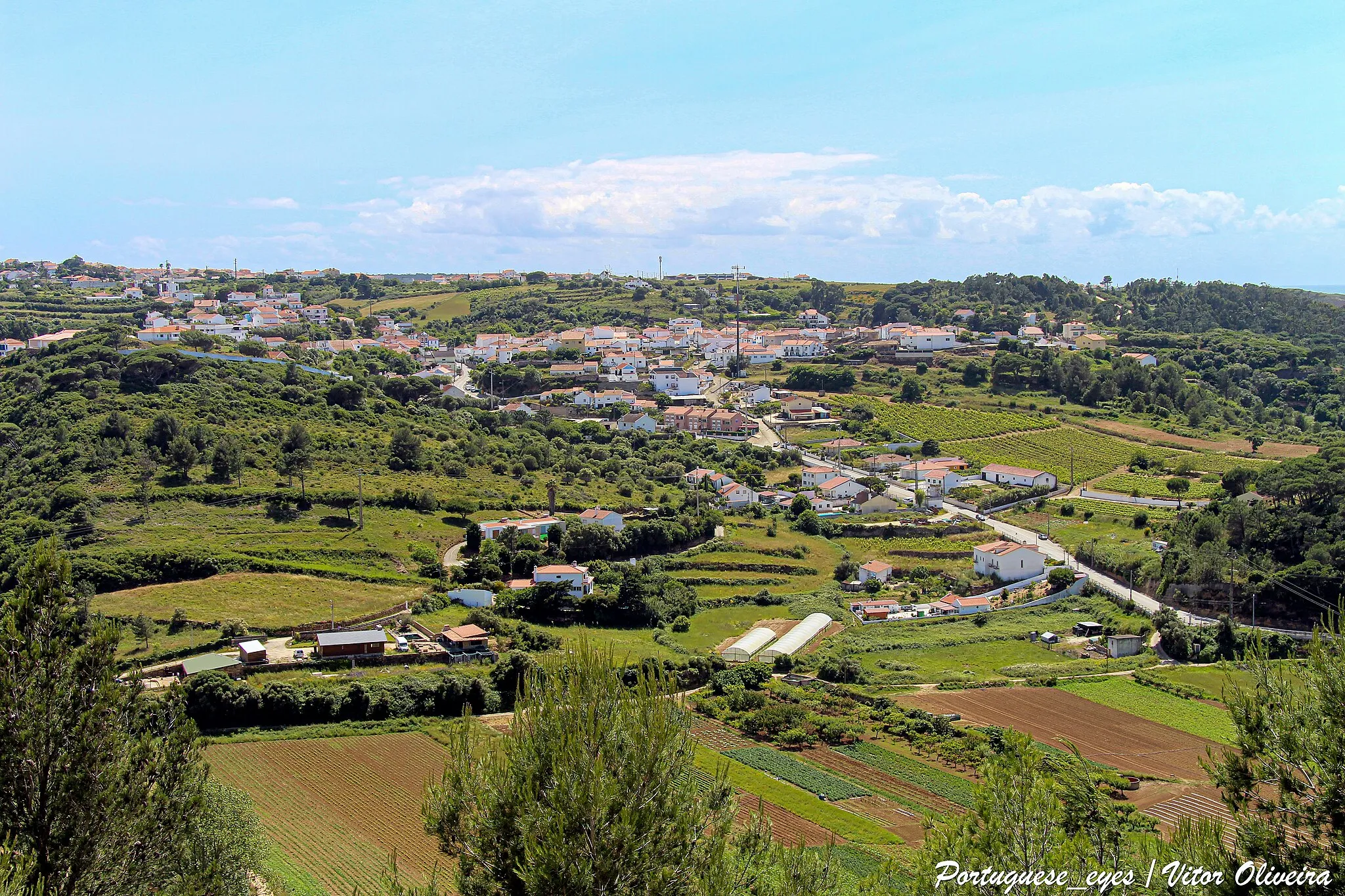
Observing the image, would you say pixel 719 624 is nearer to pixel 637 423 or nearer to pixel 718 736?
pixel 718 736

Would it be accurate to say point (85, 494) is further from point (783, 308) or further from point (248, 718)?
point (783, 308)

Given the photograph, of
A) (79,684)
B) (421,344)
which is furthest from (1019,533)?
(421,344)

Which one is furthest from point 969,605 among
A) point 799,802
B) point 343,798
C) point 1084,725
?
point 343,798

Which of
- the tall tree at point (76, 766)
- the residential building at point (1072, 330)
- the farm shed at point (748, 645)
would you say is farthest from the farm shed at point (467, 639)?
the residential building at point (1072, 330)

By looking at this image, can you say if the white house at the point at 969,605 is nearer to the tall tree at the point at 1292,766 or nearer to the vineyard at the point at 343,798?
the vineyard at the point at 343,798

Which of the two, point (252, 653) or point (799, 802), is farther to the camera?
point (252, 653)

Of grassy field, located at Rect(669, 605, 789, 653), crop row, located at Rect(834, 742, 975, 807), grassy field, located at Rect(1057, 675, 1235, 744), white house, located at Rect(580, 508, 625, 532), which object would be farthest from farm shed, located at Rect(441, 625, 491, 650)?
grassy field, located at Rect(1057, 675, 1235, 744)
